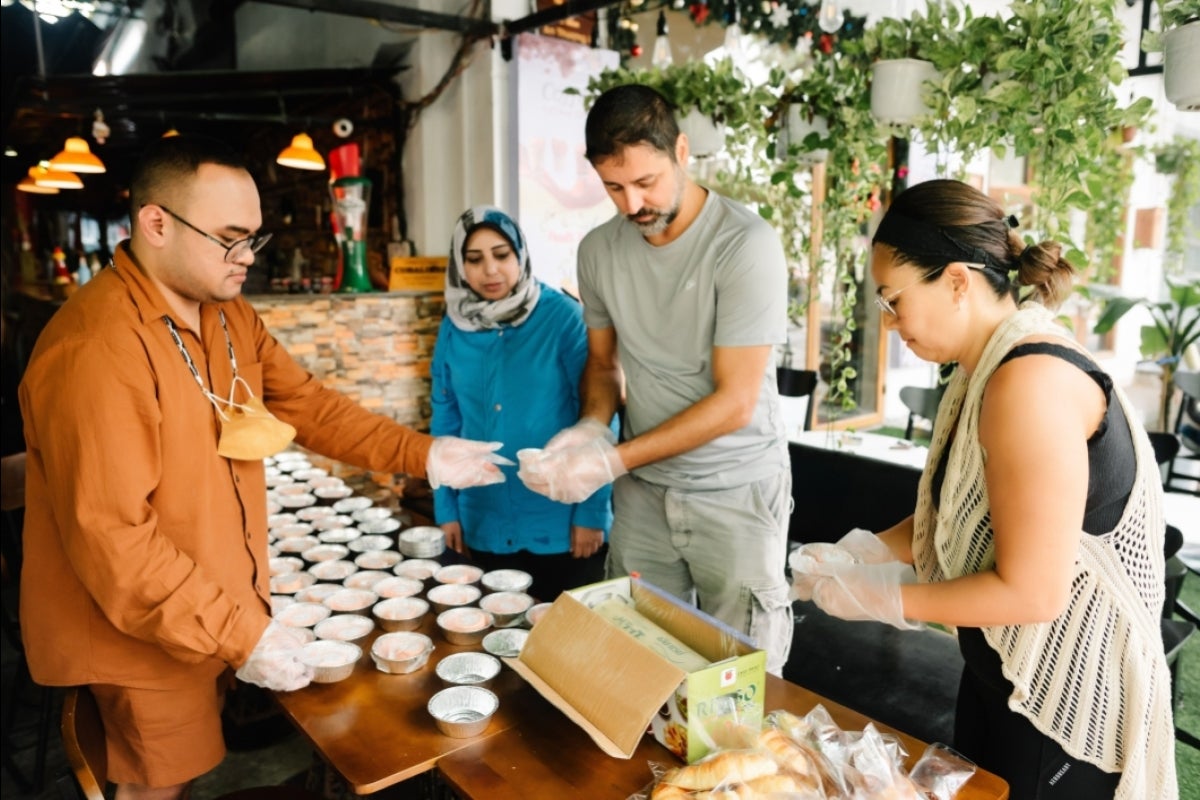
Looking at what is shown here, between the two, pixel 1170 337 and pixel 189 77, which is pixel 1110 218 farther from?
pixel 189 77

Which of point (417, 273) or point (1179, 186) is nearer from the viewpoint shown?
point (417, 273)

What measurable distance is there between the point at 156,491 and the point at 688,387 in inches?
49.1

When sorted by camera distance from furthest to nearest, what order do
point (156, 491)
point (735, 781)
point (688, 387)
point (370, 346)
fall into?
1. point (370, 346)
2. point (688, 387)
3. point (156, 491)
4. point (735, 781)

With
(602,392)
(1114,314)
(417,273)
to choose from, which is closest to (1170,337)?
(1114,314)

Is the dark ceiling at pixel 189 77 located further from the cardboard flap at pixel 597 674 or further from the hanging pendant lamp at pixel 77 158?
the cardboard flap at pixel 597 674

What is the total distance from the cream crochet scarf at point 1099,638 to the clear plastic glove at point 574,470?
93 cm

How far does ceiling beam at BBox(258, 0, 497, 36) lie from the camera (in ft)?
12.6

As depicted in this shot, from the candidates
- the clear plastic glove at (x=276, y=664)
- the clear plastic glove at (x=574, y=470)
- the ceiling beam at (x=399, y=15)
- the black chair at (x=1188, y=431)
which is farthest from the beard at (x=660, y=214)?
the black chair at (x=1188, y=431)

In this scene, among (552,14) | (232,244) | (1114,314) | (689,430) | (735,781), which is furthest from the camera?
(1114,314)

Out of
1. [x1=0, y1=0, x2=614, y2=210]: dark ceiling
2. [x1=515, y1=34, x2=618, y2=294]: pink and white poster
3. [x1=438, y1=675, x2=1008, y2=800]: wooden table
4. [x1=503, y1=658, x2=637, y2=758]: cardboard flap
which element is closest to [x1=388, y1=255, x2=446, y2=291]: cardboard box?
[x1=515, y1=34, x2=618, y2=294]: pink and white poster

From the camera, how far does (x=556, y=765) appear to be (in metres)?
1.38

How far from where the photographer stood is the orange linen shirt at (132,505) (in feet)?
4.83

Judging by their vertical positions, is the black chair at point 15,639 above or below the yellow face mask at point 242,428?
below

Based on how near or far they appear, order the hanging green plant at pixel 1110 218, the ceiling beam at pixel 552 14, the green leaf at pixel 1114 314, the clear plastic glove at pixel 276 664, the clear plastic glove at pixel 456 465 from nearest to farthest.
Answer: the clear plastic glove at pixel 276 664 → the clear plastic glove at pixel 456 465 → the ceiling beam at pixel 552 14 → the hanging green plant at pixel 1110 218 → the green leaf at pixel 1114 314
